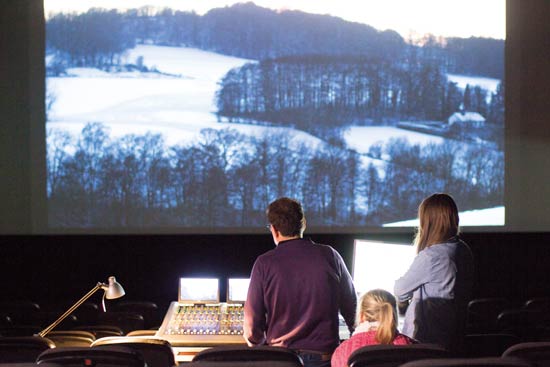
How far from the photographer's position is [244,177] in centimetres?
887

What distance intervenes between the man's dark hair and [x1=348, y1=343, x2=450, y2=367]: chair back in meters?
0.89

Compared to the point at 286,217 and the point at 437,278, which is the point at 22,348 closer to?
the point at 286,217

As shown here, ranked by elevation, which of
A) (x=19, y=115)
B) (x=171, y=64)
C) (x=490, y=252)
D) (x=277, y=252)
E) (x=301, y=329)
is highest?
(x=171, y=64)

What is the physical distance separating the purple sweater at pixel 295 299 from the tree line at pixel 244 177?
17.1ft

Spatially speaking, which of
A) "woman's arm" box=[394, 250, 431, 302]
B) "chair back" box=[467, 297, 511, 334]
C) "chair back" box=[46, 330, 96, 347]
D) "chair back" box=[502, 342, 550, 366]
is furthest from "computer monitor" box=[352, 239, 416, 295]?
"chair back" box=[467, 297, 511, 334]

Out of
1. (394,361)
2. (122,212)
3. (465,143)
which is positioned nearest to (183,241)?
(122,212)

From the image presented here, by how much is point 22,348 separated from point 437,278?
1992 mm

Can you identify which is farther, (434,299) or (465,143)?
(465,143)

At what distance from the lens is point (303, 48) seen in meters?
8.92

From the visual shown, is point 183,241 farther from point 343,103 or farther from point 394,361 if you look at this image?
point 394,361

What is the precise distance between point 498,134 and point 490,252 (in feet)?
4.64

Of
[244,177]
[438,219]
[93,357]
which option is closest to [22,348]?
[93,357]

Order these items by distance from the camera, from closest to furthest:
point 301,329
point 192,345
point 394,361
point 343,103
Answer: point 394,361 → point 301,329 → point 192,345 → point 343,103

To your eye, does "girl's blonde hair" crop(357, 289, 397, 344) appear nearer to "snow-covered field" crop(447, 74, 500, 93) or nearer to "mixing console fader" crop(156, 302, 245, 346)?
"mixing console fader" crop(156, 302, 245, 346)
